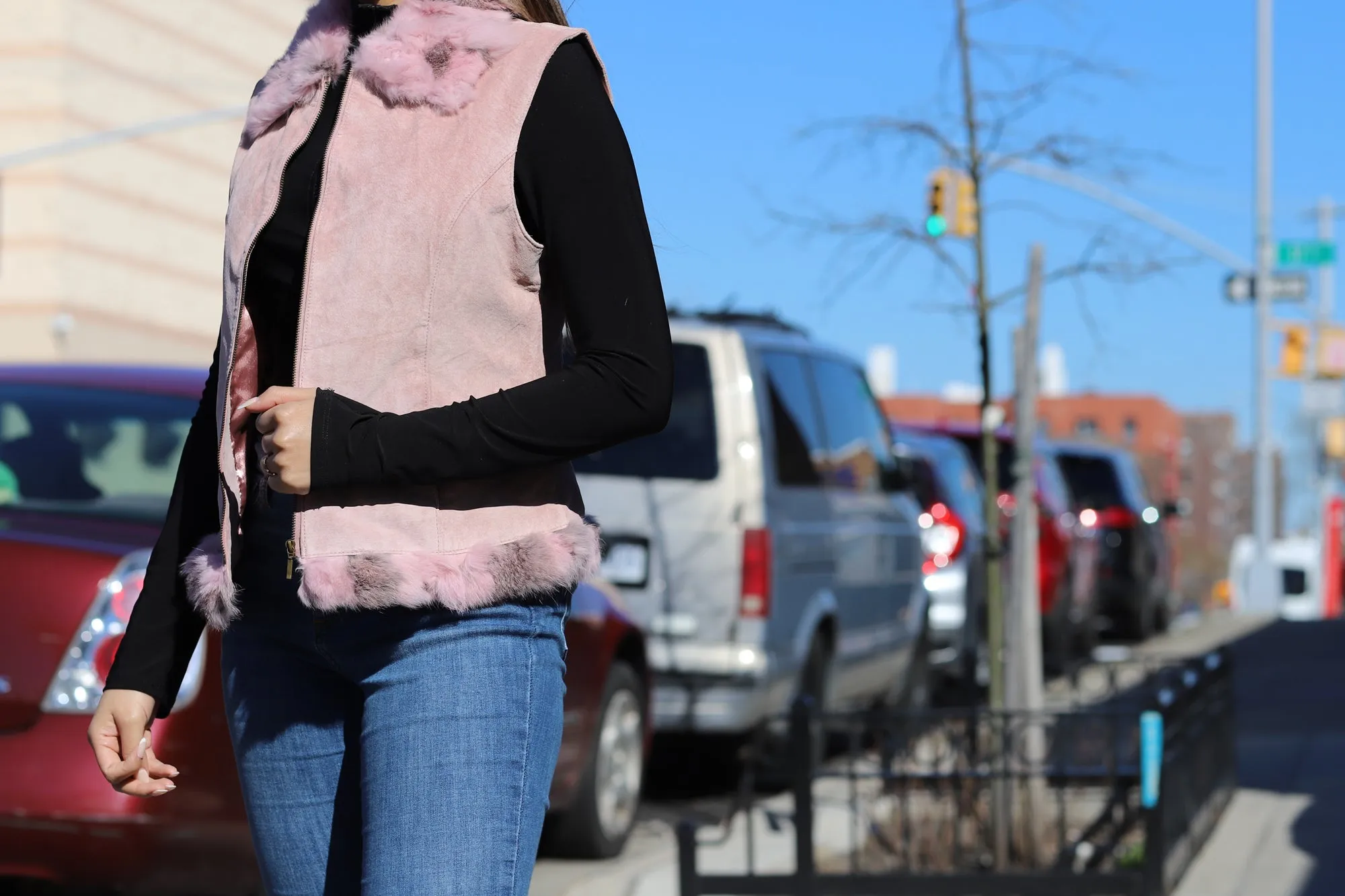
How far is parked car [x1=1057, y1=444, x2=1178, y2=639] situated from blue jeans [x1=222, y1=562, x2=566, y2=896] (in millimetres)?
16576

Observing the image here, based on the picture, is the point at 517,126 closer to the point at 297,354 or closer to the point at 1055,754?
the point at 297,354

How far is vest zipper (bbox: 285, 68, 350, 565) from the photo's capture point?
1.97 m

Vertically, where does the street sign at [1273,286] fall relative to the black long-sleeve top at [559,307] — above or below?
above

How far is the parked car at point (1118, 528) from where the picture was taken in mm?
18578

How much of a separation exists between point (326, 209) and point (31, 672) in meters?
2.91

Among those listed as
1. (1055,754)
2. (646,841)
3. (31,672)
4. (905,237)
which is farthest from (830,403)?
(31,672)

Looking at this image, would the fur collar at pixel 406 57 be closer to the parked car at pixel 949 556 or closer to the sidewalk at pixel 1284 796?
the sidewalk at pixel 1284 796

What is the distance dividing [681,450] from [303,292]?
237 inches

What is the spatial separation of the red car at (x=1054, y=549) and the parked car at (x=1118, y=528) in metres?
2.25

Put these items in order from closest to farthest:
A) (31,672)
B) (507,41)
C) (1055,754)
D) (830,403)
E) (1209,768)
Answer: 1. (507,41)
2. (31,672)
3. (1055,754)
4. (1209,768)
5. (830,403)

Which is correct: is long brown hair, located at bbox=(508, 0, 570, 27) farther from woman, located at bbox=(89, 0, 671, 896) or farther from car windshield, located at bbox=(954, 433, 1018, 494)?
car windshield, located at bbox=(954, 433, 1018, 494)

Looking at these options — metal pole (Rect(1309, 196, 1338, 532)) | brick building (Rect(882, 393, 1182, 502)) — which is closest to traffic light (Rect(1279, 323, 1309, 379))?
metal pole (Rect(1309, 196, 1338, 532))

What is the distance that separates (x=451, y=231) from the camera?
1.97 m

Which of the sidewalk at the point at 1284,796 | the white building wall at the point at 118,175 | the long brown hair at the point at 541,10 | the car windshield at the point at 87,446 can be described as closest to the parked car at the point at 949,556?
the sidewalk at the point at 1284,796
